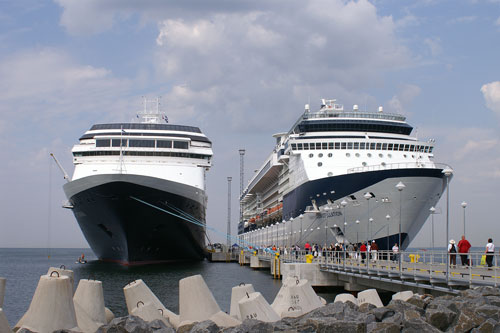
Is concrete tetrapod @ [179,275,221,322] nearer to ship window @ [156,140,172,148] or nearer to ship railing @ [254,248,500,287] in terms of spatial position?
ship railing @ [254,248,500,287]

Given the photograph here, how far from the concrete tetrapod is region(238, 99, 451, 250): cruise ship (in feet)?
50.1

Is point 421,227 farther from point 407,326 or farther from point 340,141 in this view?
point 407,326

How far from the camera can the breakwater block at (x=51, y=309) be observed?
1210 cm

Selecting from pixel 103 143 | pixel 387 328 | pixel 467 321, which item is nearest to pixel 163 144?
pixel 103 143

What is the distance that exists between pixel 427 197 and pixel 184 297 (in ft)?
82.9

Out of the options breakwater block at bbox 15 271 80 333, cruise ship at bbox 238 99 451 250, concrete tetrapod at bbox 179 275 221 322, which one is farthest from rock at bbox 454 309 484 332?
cruise ship at bbox 238 99 451 250

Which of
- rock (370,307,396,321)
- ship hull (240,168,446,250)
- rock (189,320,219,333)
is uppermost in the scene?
ship hull (240,168,446,250)

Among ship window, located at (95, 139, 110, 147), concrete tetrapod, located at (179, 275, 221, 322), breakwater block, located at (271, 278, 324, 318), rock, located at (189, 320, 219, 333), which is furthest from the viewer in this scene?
ship window, located at (95, 139, 110, 147)

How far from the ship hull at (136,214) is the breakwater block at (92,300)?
25.0 m

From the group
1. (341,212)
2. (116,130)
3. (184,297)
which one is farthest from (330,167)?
(184,297)

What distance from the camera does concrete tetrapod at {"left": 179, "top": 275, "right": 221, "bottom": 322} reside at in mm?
14461

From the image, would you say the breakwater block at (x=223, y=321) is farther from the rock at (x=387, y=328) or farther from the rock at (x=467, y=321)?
the rock at (x=467, y=321)

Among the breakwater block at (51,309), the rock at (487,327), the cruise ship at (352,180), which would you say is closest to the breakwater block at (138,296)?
the breakwater block at (51,309)

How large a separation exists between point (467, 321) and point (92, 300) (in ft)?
28.8
